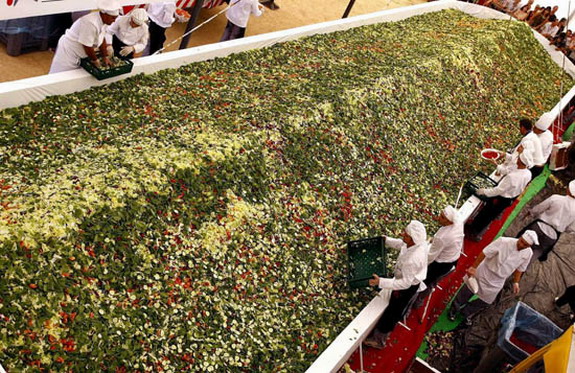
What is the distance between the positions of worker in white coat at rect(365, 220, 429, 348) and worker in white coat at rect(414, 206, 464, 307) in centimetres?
56

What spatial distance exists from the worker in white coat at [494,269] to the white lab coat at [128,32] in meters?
5.49

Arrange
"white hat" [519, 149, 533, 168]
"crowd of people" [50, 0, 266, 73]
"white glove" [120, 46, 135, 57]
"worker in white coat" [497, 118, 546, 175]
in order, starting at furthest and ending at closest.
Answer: "worker in white coat" [497, 118, 546, 175] < "white hat" [519, 149, 533, 168] < "white glove" [120, 46, 135, 57] < "crowd of people" [50, 0, 266, 73]

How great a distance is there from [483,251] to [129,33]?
220 inches

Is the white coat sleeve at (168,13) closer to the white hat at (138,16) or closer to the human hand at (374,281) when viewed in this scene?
the white hat at (138,16)

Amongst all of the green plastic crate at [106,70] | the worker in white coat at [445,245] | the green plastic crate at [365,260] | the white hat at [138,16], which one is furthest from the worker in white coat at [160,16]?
the worker in white coat at [445,245]

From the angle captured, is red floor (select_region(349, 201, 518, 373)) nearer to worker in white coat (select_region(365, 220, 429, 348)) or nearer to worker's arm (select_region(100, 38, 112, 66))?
worker in white coat (select_region(365, 220, 429, 348))

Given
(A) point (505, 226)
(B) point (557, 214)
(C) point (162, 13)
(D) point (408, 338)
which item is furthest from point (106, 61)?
(A) point (505, 226)

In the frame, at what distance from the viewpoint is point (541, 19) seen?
16734 mm

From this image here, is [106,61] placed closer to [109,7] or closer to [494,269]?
[109,7]

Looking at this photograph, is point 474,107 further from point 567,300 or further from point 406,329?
point 406,329

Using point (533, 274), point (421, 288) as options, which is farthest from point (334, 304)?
point (533, 274)

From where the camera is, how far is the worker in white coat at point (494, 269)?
5.82m

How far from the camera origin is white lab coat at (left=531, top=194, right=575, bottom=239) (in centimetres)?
715

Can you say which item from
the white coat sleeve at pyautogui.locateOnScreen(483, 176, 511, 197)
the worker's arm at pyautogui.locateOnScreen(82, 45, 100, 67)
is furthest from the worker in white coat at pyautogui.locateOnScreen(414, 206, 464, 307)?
the worker's arm at pyautogui.locateOnScreen(82, 45, 100, 67)
